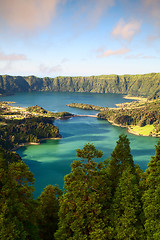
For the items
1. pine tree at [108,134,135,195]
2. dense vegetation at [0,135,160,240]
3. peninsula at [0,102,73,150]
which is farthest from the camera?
peninsula at [0,102,73,150]

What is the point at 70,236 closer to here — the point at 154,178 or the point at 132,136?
the point at 154,178

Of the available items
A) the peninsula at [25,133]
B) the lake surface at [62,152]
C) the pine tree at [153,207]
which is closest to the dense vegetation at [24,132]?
the peninsula at [25,133]

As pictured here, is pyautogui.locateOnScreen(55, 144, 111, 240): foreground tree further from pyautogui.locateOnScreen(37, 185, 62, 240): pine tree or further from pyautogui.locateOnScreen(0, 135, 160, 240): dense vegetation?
pyautogui.locateOnScreen(37, 185, 62, 240): pine tree

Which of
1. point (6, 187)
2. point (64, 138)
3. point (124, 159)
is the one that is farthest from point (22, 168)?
point (64, 138)

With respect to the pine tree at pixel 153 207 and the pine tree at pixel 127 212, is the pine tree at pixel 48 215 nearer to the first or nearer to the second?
the pine tree at pixel 127 212

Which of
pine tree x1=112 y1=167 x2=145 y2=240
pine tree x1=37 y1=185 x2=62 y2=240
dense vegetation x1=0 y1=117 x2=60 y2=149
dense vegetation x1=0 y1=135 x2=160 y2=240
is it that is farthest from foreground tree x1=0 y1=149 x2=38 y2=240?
dense vegetation x1=0 y1=117 x2=60 y2=149
